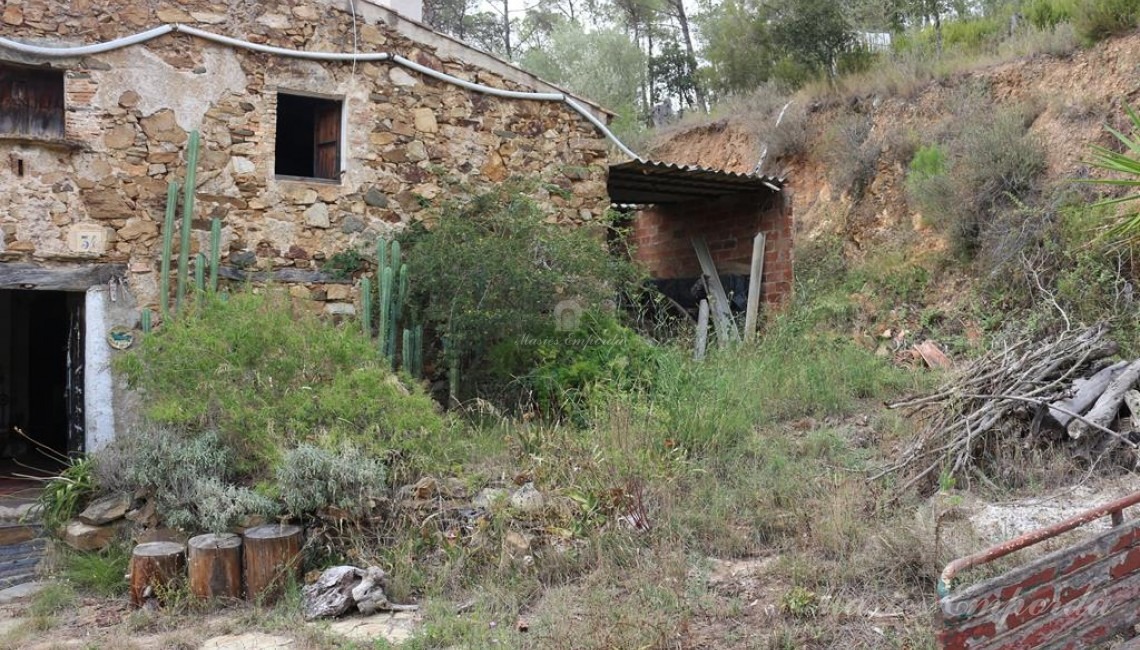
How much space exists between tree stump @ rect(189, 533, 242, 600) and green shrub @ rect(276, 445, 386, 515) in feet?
1.36

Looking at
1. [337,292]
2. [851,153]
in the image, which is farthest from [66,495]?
[851,153]

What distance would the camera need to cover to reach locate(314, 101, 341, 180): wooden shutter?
8440 millimetres

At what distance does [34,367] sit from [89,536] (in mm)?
5940

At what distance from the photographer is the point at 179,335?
613 cm

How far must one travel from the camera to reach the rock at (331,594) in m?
4.63

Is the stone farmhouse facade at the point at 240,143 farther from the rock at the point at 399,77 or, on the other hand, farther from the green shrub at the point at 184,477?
the green shrub at the point at 184,477

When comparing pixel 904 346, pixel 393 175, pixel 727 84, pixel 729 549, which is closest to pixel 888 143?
pixel 904 346

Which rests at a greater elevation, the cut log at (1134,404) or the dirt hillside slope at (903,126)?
the dirt hillside slope at (903,126)

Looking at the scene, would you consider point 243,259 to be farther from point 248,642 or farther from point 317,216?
point 248,642

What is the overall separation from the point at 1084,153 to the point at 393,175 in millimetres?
7292

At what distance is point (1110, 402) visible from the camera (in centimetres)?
542

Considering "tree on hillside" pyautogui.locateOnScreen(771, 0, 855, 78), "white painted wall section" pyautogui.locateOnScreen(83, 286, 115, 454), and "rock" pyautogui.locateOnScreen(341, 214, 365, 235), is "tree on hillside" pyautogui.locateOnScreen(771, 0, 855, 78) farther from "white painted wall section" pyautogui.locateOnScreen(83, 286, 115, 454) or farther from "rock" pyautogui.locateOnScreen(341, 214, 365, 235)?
"white painted wall section" pyautogui.locateOnScreen(83, 286, 115, 454)

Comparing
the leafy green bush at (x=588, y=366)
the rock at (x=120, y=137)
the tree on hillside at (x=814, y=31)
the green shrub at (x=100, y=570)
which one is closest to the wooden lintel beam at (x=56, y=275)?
the rock at (x=120, y=137)

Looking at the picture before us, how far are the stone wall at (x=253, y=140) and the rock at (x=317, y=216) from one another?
1 centimetres
